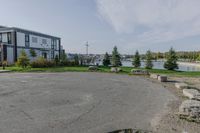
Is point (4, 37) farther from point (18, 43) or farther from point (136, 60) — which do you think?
point (136, 60)

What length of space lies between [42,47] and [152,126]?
43181 millimetres

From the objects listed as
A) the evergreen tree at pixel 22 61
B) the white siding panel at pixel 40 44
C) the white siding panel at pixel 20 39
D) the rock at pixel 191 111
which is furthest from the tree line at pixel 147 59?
the rock at pixel 191 111

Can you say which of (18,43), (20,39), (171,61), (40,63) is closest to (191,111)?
(40,63)

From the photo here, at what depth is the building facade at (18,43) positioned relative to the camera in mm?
33928

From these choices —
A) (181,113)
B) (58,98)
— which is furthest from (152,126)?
(58,98)

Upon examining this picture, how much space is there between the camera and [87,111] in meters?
6.61

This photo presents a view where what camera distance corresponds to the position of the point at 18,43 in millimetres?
36094

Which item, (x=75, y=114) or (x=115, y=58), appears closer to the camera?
(x=75, y=114)

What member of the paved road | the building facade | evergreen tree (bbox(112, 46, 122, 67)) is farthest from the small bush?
the paved road

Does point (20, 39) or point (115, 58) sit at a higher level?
point (20, 39)

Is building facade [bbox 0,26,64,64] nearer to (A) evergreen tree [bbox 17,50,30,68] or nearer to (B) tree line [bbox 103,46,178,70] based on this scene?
(A) evergreen tree [bbox 17,50,30,68]

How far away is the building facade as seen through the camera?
33928mm

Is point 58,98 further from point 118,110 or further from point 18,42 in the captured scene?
point 18,42

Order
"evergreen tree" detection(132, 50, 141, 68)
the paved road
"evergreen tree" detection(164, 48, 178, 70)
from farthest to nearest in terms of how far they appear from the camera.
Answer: "evergreen tree" detection(132, 50, 141, 68)
"evergreen tree" detection(164, 48, 178, 70)
the paved road
